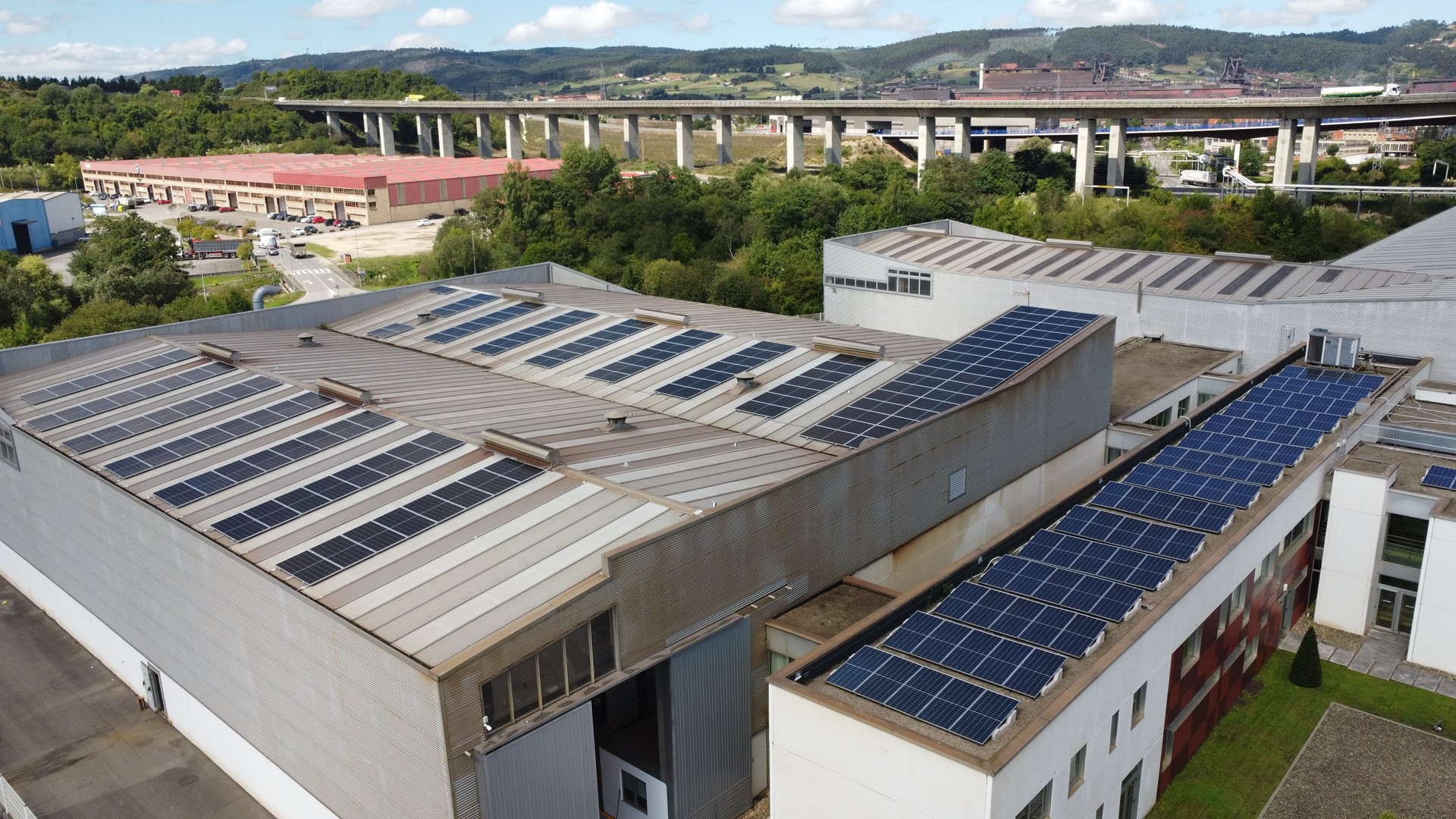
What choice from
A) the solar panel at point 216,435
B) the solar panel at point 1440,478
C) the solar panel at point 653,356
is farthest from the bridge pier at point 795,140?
the solar panel at point 1440,478

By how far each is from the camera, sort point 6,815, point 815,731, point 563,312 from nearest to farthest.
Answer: point 815,731 < point 6,815 < point 563,312

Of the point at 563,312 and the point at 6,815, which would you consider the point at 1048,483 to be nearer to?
the point at 563,312

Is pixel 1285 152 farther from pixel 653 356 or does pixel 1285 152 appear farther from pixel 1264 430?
pixel 653 356

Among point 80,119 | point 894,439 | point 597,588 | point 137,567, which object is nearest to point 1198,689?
point 894,439

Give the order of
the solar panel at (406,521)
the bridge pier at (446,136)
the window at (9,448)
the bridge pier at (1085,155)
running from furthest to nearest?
1. the bridge pier at (446,136)
2. the bridge pier at (1085,155)
3. the window at (9,448)
4. the solar panel at (406,521)

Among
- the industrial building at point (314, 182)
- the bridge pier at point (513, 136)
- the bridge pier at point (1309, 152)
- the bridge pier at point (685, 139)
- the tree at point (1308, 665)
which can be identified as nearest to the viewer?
the tree at point (1308, 665)

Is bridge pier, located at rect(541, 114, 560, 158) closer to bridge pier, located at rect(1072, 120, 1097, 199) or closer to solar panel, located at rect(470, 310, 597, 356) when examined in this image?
bridge pier, located at rect(1072, 120, 1097, 199)

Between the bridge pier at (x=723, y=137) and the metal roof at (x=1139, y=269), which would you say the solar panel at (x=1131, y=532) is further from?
the bridge pier at (x=723, y=137)
